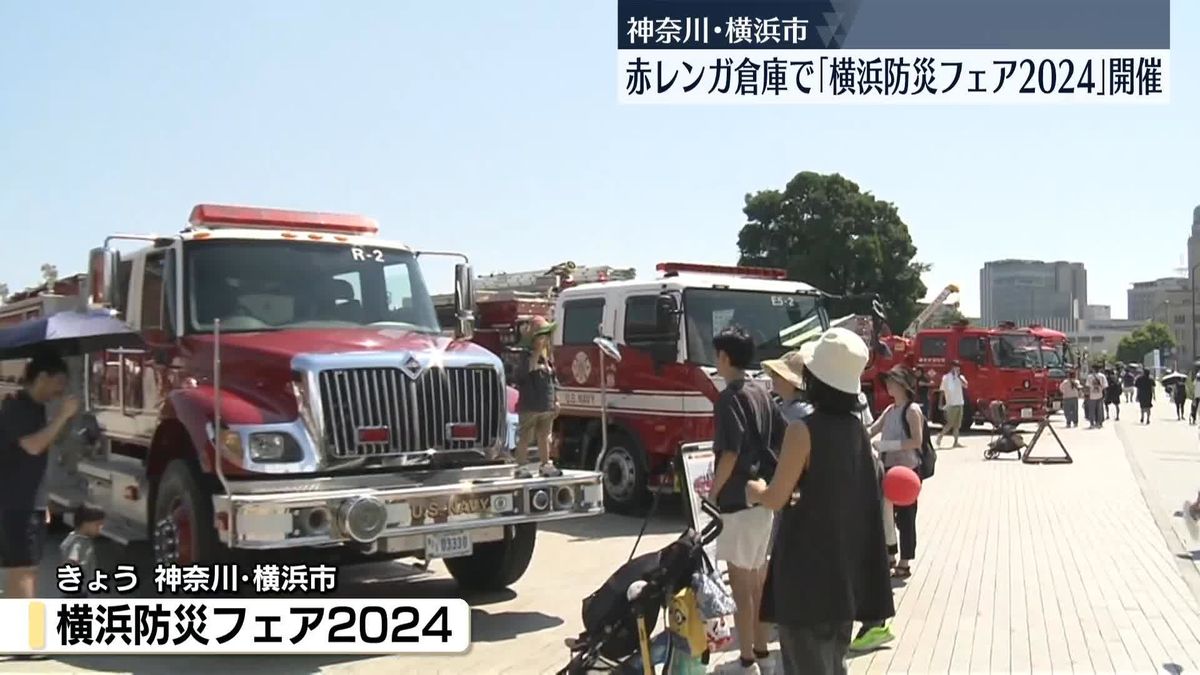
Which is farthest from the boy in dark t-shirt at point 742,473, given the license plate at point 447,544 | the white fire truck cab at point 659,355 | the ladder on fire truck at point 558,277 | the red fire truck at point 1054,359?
the red fire truck at point 1054,359

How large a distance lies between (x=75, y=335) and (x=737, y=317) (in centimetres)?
650

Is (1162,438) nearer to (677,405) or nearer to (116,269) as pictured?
(677,405)

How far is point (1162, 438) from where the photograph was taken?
2534 cm

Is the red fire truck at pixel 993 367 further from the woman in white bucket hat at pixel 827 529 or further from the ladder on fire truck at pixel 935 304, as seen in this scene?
the woman in white bucket hat at pixel 827 529

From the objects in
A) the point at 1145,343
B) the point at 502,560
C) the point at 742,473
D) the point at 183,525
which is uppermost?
the point at 742,473

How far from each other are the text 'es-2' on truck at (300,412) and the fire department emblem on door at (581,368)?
4155mm

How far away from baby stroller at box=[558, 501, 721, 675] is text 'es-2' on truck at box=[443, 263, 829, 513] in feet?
18.3

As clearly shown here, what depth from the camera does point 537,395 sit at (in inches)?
464

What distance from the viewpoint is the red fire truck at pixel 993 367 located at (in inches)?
1026

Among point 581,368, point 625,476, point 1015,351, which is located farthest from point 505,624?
point 1015,351

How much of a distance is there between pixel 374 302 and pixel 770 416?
3479 mm

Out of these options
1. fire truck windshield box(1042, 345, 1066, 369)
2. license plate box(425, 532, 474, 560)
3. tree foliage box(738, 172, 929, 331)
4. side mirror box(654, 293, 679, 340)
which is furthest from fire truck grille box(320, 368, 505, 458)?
tree foliage box(738, 172, 929, 331)

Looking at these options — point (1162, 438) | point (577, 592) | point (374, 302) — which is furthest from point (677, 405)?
point (1162, 438)

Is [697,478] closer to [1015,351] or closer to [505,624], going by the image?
[505,624]
